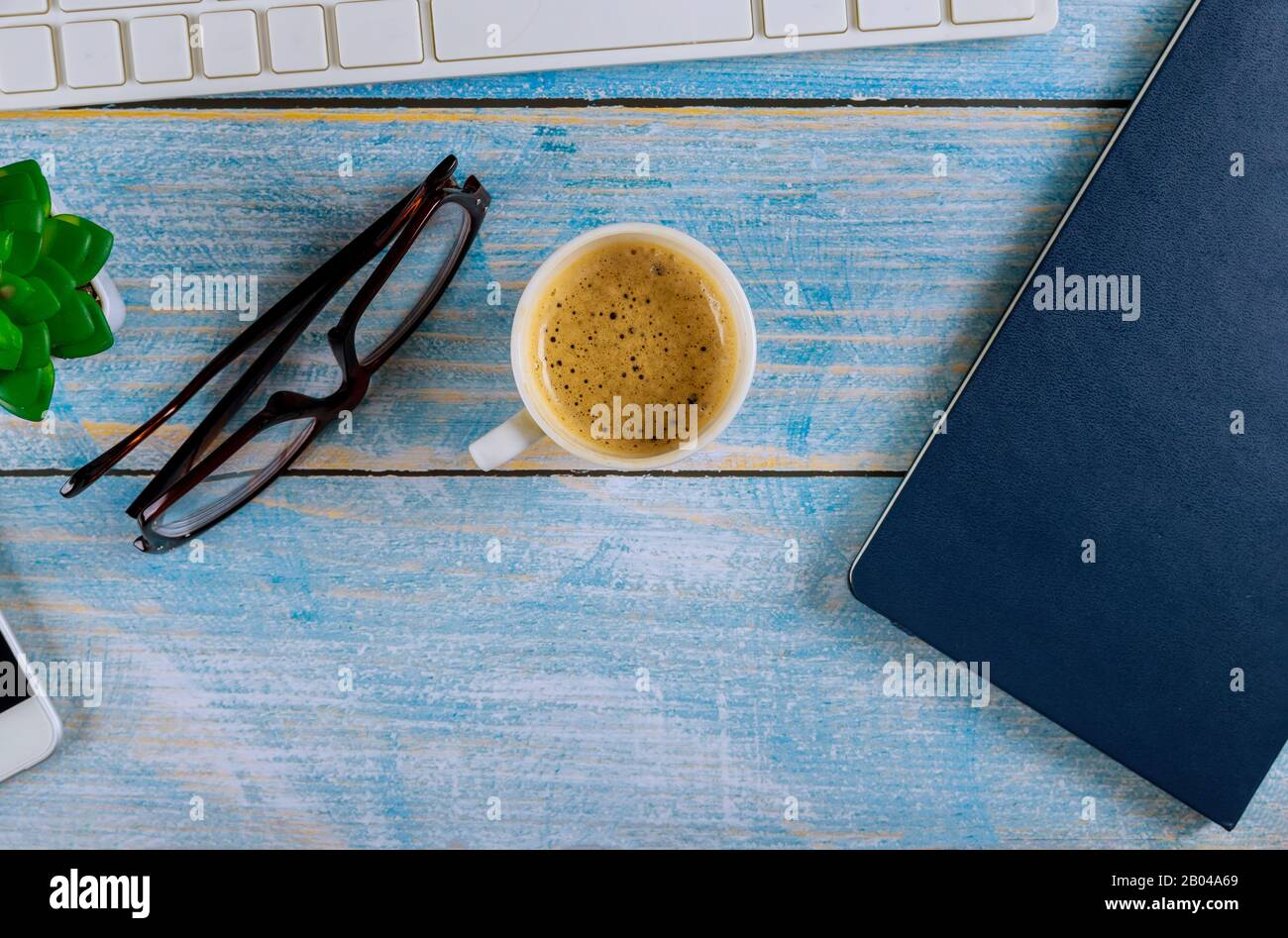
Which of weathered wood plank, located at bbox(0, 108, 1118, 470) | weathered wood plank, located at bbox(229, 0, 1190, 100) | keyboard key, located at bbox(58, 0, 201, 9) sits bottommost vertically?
weathered wood plank, located at bbox(0, 108, 1118, 470)

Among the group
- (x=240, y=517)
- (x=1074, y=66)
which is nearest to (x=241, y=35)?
(x=240, y=517)

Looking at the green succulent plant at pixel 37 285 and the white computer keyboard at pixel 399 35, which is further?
the white computer keyboard at pixel 399 35

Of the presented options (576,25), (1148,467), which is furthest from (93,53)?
(1148,467)

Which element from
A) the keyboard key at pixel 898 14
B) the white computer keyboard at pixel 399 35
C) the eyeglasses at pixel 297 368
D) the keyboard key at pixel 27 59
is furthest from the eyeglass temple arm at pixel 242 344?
the keyboard key at pixel 898 14

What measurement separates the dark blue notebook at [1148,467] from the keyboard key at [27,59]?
2.09 ft

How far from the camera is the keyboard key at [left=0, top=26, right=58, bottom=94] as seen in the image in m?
0.60

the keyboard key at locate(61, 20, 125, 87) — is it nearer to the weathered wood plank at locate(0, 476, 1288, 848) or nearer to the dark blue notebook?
the weathered wood plank at locate(0, 476, 1288, 848)

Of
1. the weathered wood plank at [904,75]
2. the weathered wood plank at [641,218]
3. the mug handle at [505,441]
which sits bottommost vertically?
the mug handle at [505,441]

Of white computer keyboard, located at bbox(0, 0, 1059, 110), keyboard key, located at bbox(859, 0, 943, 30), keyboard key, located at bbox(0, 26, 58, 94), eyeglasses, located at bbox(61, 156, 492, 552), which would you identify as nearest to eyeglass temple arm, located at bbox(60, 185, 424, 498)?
eyeglasses, located at bbox(61, 156, 492, 552)

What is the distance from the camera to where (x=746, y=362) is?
1.85ft

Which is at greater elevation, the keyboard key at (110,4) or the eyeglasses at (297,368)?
the keyboard key at (110,4)

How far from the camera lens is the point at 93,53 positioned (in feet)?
2.00

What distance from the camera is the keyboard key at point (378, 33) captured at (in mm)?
607

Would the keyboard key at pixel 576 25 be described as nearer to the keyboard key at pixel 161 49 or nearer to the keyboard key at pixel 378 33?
the keyboard key at pixel 378 33
